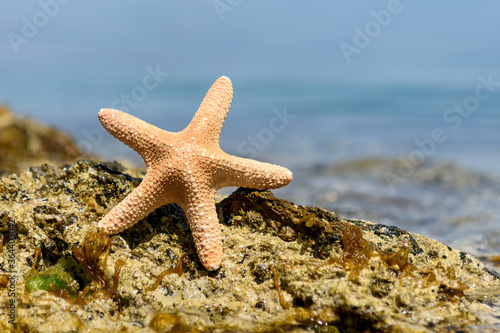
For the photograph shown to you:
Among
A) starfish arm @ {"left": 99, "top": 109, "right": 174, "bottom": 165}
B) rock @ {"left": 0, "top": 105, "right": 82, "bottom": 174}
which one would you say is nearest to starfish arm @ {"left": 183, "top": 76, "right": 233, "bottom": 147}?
starfish arm @ {"left": 99, "top": 109, "right": 174, "bottom": 165}

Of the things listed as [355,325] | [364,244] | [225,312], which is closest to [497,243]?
[364,244]

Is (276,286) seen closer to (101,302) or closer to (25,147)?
(101,302)

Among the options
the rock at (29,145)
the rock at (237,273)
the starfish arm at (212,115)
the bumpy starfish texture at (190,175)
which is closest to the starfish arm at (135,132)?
the bumpy starfish texture at (190,175)

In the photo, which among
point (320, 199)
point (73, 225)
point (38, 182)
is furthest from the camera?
point (320, 199)

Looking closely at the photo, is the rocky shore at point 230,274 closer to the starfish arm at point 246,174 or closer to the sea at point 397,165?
the starfish arm at point 246,174

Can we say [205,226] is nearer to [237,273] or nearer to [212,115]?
[237,273]

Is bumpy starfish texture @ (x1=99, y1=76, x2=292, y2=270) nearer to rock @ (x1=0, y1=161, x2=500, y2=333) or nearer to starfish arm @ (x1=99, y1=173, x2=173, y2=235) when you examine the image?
starfish arm @ (x1=99, y1=173, x2=173, y2=235)
